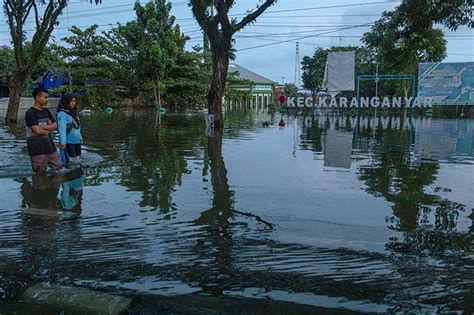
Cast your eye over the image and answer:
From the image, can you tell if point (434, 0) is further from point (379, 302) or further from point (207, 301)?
point (207, 301)

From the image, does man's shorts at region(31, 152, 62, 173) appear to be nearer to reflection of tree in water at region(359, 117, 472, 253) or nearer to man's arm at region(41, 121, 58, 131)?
man's arm at region(41, 121, 58, 131)

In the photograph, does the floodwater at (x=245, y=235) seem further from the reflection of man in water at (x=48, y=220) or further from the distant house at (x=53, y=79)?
the distant house at (x=53, y=79)

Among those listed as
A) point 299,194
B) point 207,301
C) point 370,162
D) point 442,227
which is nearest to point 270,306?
point 207,301

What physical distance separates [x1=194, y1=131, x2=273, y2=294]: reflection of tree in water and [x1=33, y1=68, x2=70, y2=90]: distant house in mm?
32997

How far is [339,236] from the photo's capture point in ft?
17.1

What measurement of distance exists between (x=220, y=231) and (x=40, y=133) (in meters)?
4.34

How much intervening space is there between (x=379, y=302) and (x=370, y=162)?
24.6 ft

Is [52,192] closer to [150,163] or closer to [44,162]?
[44,162]

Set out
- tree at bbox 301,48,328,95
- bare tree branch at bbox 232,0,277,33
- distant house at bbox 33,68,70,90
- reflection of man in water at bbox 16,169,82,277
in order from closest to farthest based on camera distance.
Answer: reflection of man in water at bbox 16,169,82,277, bare tree branch at bbox 232,0,277,33, distant house at bbox 33,68,70,90, tree at bbox 301,48,328,95

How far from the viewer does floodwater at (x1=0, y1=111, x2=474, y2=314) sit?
12.3 feet

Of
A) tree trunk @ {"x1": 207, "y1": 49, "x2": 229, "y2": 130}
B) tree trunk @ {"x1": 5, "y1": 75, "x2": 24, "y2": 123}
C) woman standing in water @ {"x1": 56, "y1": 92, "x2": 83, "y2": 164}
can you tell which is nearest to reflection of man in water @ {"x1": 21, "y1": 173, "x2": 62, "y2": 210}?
woman standing in water @ {"x1": 56, "y1": 92, "x2": 83, "y2": 164}

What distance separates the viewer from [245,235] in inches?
206

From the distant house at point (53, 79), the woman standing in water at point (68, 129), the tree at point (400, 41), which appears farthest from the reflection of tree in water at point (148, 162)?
the distant house at point (53, 79)

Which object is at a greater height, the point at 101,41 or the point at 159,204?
the point at 101,41
